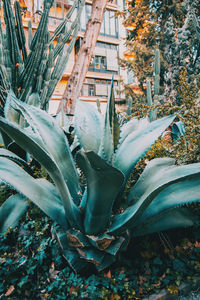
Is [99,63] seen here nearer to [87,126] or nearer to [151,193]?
[87,126]

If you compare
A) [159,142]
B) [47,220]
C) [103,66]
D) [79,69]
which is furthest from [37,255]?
[103,66]

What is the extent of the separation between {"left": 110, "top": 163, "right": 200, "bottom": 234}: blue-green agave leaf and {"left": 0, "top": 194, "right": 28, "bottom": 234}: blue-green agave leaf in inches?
17.2

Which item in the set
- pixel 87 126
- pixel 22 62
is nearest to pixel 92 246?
pixel 87 126

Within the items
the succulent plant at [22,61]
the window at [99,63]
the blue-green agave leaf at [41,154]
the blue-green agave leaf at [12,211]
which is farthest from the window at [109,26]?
the blue-green agave leaf at [41,154]

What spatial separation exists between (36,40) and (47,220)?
1398mm

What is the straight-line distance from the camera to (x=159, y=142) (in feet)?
4.42

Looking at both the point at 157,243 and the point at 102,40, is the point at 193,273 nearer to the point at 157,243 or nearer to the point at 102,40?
the point at 157,243

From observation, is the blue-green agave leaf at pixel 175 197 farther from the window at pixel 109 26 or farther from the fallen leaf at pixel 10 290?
the window at pixel 109 26

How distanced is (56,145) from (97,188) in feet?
1.12

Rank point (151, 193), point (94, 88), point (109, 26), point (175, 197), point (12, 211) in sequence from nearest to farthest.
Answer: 1. point (151, 193)
2. point (175, 197)
3. point (12, 211)
4. point (94, 88)
5. point (109, 26)

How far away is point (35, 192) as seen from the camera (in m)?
0.81

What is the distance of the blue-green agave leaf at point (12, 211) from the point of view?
3.00 feet

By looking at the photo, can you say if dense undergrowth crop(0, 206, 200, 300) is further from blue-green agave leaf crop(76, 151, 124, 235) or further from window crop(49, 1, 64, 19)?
window crop(49, 1, 64, 19)

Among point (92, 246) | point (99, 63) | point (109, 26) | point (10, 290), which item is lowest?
point (10, 290)
